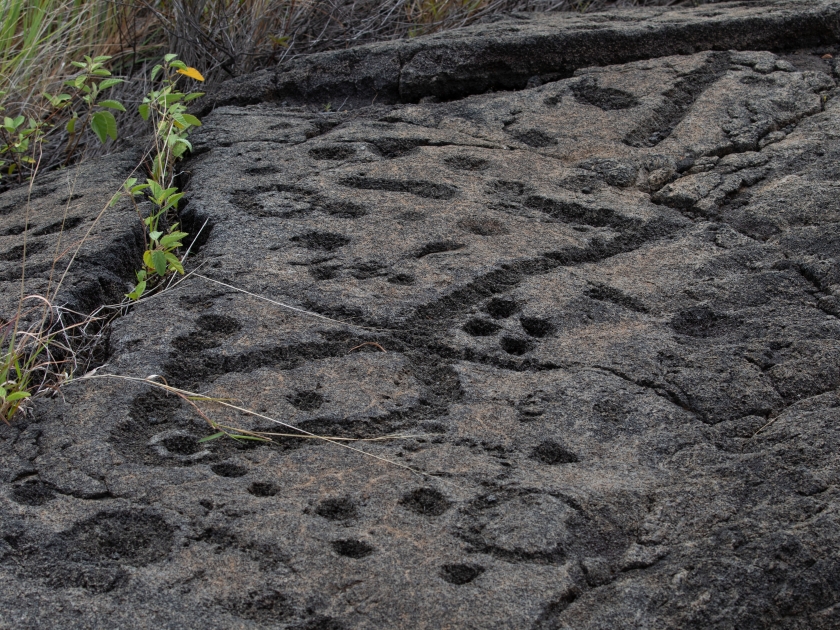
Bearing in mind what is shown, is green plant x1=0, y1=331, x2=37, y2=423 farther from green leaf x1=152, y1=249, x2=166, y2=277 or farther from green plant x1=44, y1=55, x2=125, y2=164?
green plant x1=44, y1=55, x2=125, y2=164

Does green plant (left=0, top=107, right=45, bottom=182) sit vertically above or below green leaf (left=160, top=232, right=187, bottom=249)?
above

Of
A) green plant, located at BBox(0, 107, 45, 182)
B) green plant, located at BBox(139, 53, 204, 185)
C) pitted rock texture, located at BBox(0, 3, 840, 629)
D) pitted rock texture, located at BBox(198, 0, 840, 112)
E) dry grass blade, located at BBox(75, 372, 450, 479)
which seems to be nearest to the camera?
pitted rock texture, located at BBox(0, 3, 840, 629)

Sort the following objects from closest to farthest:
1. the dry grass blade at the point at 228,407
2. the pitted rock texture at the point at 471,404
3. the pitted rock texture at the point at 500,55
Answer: the pitted rock texture at the point at 471,404
the dry grass blade at the point at 228,407
the pitted rock texture at the point at 500,55

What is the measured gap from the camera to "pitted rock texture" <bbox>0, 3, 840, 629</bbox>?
50.1 inches

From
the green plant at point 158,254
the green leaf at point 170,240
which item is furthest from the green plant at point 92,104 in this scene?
the green leaf at point 170,240

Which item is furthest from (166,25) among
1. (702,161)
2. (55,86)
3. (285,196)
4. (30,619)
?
(30,619)

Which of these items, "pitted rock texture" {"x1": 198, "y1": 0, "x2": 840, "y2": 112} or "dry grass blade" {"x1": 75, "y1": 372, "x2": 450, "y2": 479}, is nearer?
"dry grass blade" {"x1": 75, "y1": 372, "x2": 450, "y2": 479}

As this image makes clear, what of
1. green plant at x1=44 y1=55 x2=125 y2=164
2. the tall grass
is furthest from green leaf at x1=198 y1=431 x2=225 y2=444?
the tall grass

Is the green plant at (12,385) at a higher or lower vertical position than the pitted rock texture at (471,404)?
higher

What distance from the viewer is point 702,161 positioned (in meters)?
2.59

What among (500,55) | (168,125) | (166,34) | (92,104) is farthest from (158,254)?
(166,34)

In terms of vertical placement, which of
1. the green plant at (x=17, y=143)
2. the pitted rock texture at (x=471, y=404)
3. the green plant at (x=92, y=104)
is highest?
the green plant at (x=92, y=104)

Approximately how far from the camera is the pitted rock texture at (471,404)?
127 centimetres

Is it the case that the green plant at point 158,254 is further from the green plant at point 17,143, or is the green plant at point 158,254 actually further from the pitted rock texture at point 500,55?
the pitted rock texture at point 500,55
